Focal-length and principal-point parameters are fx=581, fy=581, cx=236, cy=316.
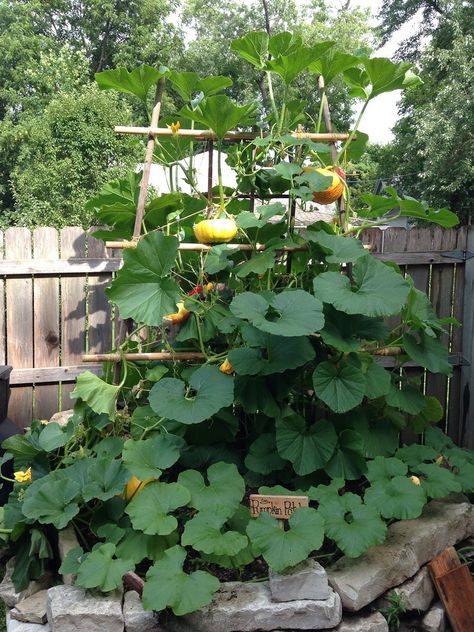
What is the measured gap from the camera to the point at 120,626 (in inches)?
62.3

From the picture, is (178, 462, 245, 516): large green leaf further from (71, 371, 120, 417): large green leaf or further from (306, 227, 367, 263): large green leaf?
(306, 227, 367, 263): large green leaf

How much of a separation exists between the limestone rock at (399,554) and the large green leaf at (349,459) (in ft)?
0.73

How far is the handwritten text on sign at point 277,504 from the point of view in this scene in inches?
66.4

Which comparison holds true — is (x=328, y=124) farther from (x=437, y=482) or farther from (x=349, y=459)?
(x=437, y=482)

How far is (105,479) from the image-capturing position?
1.86 metres

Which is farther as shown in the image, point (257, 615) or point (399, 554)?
point (399, 554)

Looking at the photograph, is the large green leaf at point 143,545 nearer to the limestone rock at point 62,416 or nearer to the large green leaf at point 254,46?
the limestone rock at point 62,416

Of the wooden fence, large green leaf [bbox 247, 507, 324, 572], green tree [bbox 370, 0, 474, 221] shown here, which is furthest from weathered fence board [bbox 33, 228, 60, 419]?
green tree [bbox 370, 0, 474, 221]

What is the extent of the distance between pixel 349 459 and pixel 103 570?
88 centimetres

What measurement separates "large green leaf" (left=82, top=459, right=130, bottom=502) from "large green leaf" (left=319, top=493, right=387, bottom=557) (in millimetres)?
629

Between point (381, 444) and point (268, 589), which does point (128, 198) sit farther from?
point (268, 589)

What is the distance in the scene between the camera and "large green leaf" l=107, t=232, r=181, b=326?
6.39ft

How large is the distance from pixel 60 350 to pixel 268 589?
203 cm

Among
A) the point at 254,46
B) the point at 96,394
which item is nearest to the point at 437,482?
the point at 96,394
